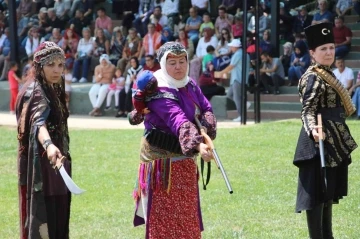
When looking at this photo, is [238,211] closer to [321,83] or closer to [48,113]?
[321,83]

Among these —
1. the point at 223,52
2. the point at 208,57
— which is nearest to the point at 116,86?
the point at 208,57

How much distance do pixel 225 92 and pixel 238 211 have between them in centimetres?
1136

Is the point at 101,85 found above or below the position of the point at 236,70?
below

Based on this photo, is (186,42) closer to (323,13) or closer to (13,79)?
(323,13)

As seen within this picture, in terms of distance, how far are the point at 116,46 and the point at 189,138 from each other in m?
18.1

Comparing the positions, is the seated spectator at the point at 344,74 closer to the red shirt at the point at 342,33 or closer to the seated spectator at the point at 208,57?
the red shirt at the point at 342,33

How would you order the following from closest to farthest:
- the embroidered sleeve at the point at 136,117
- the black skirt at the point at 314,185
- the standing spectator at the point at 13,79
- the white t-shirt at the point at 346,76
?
the embroidered sleeve at the point at 136,117 < the black skirt at the point at 314,185 < the white t-shirt at the point at 346,76 < the standing spectator at the point at 13,79

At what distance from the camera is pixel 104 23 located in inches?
1030

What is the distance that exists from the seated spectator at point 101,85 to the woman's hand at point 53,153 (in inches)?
631

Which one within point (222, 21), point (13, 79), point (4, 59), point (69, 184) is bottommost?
point (13, 79)

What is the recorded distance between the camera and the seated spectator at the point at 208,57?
21125 millimetres

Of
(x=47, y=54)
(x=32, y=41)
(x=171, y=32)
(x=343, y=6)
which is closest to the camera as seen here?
(x=47, y=54)

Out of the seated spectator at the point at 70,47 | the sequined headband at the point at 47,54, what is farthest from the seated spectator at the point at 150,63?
the sequined headband at the point at 47,54

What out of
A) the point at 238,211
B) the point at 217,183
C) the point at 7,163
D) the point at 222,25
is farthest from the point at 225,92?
the point at 238,211
